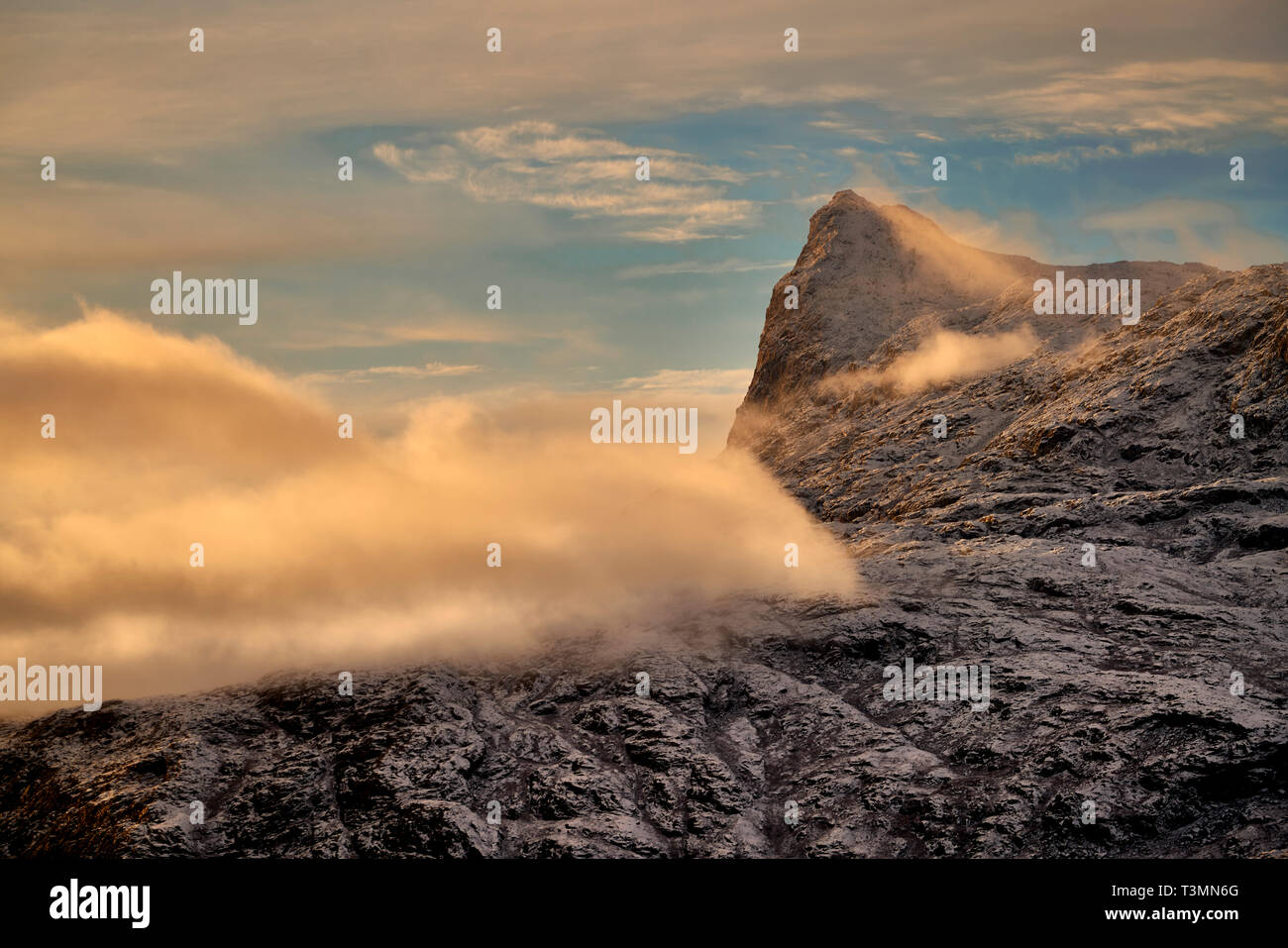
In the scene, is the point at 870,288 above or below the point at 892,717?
above

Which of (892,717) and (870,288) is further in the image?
(870,288)

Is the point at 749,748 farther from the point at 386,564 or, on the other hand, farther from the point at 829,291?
the point at 829,291

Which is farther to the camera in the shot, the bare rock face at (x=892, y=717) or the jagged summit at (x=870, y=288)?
the jagged summit at (x=870, y=288)

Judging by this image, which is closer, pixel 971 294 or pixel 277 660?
pixel 277 660

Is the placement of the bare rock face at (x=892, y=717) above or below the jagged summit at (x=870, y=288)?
below

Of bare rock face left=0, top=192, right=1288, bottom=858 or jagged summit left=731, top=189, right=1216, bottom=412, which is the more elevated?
jagged summit left=731, top=189, right=1216, bottom=412

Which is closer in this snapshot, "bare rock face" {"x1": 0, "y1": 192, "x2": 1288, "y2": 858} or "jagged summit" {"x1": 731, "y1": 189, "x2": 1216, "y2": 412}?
"bare rock face" {"x1": 0, "y1": 192, "x2": 1288, "y2": 858}
